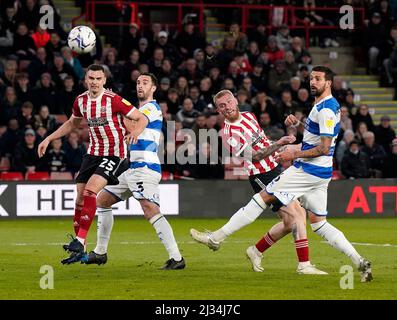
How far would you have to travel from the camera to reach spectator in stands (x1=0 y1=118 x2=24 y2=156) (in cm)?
2238

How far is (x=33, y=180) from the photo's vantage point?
69.2ft

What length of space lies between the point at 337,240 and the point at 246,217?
109 centimetres

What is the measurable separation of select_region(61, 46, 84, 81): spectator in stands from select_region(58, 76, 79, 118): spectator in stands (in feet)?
3.23

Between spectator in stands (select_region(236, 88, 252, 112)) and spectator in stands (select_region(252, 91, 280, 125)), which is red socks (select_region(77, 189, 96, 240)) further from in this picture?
spectator in stands (select_region(252, 91, 280, 125))

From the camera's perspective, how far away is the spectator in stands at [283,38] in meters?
27.8

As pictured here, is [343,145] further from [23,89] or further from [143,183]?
[143,183]

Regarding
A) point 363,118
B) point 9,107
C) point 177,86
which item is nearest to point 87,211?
point 9,107

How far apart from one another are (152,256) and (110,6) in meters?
14.8

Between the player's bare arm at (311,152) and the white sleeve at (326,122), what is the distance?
0.19 ft

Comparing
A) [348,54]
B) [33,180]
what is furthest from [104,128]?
[348,54]

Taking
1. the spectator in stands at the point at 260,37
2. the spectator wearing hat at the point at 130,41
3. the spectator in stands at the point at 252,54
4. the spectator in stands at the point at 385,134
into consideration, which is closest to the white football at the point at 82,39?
the spectator wearing hat at the point at 130,41

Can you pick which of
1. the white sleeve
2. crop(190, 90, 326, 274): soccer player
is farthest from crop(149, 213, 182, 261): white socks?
the white sleeve

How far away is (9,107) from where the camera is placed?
75.6ft

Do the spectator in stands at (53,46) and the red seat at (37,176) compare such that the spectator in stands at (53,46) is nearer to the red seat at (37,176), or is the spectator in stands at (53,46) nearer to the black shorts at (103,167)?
the red seat at (37,176)
